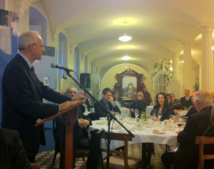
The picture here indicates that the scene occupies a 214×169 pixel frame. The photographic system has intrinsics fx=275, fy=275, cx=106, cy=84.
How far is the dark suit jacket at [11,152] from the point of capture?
154cm

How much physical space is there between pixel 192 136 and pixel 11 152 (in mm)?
2411

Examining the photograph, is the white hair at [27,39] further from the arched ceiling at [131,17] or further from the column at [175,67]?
the column at [175,67]

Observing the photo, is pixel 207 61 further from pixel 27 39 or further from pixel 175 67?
pixel 27 39

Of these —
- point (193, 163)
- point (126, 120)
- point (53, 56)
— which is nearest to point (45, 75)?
point (53, 56)

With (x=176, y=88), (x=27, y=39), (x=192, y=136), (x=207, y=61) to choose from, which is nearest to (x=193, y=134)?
(x=192, y=136)

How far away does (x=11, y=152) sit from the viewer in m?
1.59

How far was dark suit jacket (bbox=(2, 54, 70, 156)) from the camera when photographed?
2.18 m

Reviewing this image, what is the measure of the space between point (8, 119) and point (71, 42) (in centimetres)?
1027

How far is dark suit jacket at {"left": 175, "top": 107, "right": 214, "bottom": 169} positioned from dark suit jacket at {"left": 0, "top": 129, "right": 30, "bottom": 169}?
2.30 m

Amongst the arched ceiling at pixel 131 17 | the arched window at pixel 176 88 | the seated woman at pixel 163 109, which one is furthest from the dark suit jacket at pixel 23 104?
the arched window at pixel 176 88

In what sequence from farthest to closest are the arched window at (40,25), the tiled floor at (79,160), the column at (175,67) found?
the column at (175,67) < the arched window at (40,25) < the tiled floor at (79,160)

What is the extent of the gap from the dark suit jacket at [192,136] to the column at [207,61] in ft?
20.2

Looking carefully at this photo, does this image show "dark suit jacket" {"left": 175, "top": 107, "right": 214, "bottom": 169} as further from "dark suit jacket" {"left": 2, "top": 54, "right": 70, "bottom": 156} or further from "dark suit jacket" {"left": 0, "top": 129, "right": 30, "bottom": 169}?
"dark suit jacket" {"left": 0, "top": 129, "right": 30, "bottom": 169}

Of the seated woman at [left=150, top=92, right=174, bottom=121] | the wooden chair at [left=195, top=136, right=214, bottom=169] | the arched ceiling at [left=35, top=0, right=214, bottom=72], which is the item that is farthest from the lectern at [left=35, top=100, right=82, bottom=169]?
the arched ceiling at [left=35, top=0, right=214, bottom=72]
